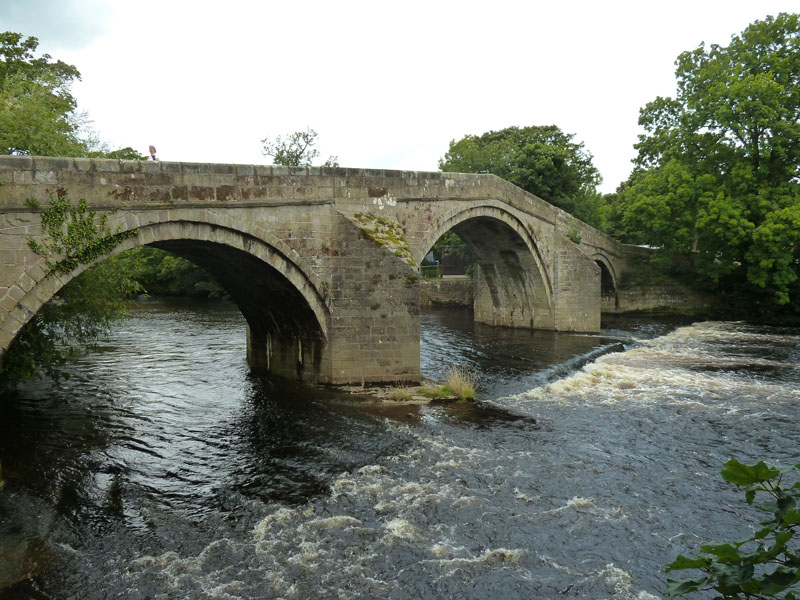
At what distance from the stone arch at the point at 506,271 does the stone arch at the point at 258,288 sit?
714 centimetres

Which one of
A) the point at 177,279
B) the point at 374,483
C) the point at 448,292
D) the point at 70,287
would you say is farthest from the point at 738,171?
the point at 177,279

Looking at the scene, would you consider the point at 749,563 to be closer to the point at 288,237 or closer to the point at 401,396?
the point at 401,396

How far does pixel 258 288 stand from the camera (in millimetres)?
14570

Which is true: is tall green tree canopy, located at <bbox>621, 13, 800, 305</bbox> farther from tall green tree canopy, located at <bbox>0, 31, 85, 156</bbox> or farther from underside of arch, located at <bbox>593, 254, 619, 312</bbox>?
tall green tree canopy, located at <bbox>0, 31, 85, 156</bbox>

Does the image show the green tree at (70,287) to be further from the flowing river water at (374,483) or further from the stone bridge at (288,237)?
the flowing river water at (374,483)

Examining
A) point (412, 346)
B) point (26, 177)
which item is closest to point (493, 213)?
point (412, 346)

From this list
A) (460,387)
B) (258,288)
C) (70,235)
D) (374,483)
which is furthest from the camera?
(258,288)

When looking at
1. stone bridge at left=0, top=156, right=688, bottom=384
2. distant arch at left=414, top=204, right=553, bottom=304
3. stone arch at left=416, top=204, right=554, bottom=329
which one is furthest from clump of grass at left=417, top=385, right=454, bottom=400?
stone arch at left=416, top=204, right=554, bottom=329

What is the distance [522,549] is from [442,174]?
12.3m

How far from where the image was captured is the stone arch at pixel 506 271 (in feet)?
69.7

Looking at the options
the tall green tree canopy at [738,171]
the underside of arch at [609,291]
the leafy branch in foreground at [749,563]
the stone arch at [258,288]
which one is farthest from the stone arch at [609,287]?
the leafy branch in foreground at [749,563]

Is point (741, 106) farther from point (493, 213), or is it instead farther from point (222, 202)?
point (222, 202)

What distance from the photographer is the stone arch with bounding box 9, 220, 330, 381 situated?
418 inches

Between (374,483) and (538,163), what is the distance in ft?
87.1
